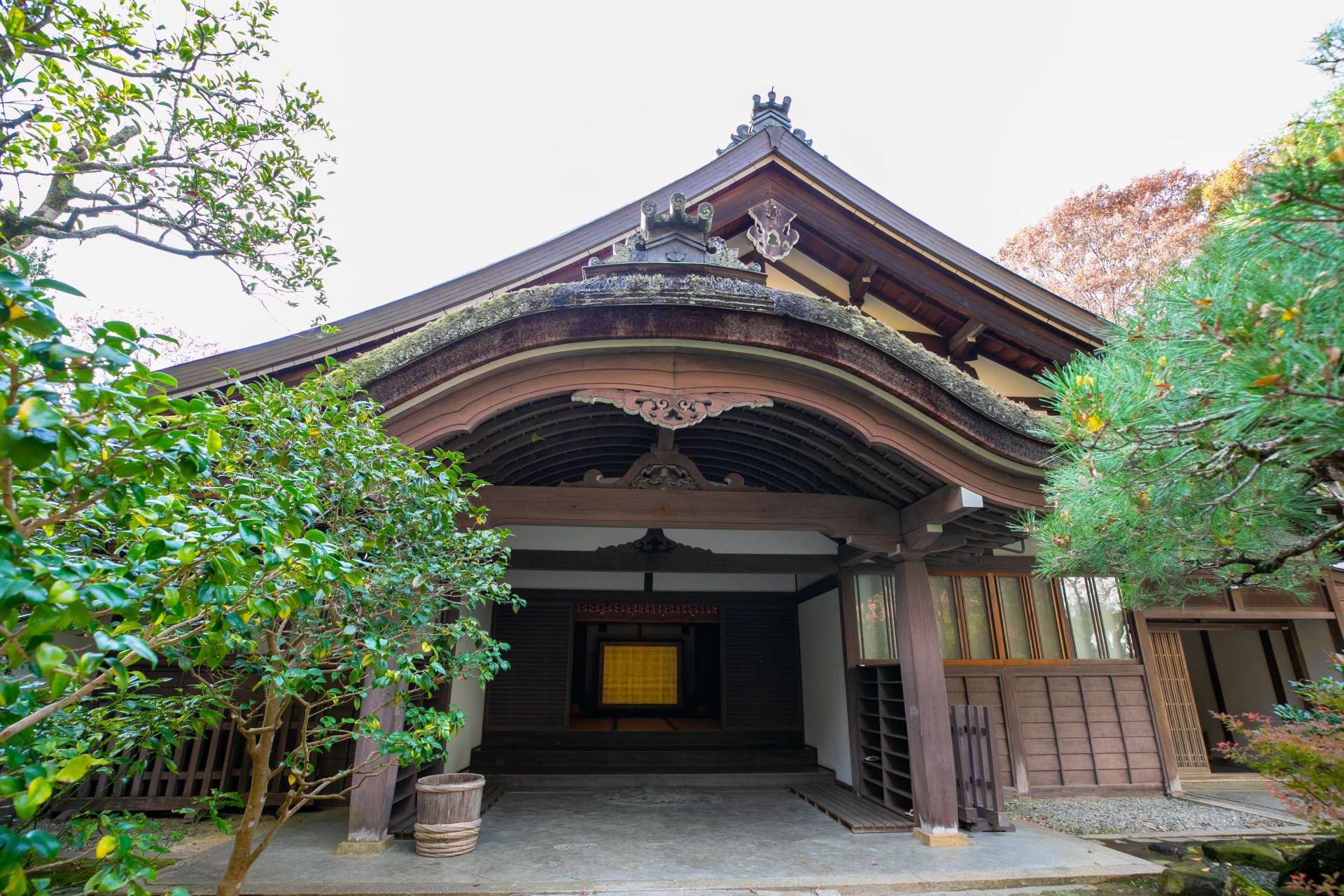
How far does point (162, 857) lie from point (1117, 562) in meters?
5.95

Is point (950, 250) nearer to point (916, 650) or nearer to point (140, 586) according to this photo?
point (916, 650)

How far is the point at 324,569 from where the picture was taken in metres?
1.68

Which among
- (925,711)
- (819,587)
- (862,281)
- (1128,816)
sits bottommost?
(1128,816)

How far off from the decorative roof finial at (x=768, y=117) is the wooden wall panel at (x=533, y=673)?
20.6 ft

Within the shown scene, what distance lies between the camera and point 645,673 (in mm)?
12852

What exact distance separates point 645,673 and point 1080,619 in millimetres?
7981

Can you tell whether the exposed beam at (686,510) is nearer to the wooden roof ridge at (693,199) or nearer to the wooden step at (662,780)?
the wooden roof ridge at (693,199)

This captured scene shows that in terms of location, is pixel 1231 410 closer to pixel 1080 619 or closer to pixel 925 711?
pixel 925 711

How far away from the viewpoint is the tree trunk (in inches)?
96.0

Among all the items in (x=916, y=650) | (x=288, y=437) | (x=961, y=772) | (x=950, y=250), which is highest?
(x=950, y=250)

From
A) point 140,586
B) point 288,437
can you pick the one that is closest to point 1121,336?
point 140,586

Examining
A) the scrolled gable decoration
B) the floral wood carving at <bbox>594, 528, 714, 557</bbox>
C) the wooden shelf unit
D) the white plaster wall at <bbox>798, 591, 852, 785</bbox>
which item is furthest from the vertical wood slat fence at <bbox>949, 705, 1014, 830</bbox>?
the floral wood carving at <bbox>594, 528, 714, 557</bbox>

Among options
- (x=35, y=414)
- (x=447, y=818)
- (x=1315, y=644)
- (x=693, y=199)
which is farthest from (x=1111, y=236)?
(x=35, y=414)

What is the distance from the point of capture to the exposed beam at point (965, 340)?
23.2 ft
